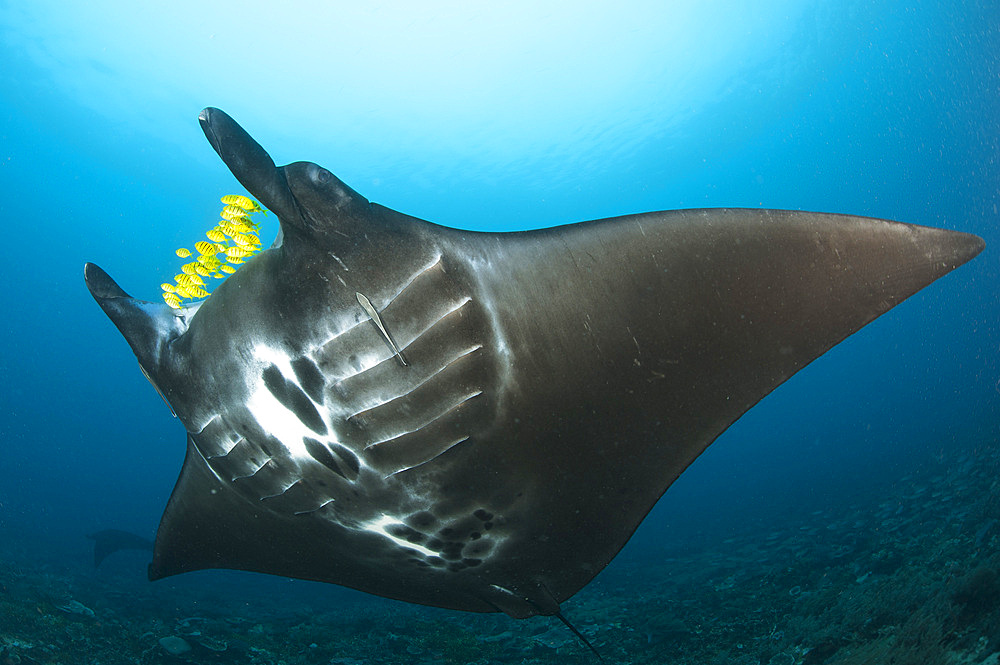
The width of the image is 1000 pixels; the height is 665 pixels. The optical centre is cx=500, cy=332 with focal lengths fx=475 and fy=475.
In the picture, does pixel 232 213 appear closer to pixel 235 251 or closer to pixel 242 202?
pixel 242 202

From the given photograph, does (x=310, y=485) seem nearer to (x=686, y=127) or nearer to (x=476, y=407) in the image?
(x=476, y=407)

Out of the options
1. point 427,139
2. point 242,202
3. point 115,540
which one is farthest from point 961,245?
point 427,139

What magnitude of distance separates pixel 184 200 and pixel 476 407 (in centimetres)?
3090

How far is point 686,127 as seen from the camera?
103 feet

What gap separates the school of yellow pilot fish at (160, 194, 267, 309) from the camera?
253cm

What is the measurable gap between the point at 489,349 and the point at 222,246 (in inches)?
80.0

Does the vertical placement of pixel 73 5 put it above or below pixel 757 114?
below

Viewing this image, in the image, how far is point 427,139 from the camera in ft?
82.4

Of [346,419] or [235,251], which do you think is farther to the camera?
[235,251]

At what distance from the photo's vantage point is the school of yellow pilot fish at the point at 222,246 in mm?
2529

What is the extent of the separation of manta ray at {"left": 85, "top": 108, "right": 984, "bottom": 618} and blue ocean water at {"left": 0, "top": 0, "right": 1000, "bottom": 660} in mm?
11850

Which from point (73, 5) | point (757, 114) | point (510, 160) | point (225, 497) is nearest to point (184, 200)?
point (73, 5)

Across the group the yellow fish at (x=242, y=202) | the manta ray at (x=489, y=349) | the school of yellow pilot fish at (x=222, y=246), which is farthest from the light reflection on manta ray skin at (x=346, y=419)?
the yellow fish at (x=242, y=202)

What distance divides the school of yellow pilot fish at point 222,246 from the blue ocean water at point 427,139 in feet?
36.6
